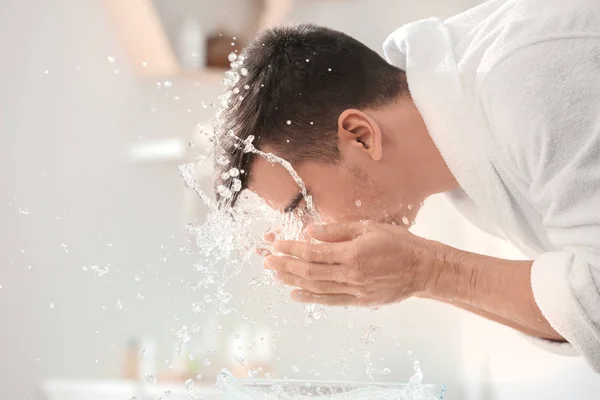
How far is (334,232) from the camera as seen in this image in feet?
2.74

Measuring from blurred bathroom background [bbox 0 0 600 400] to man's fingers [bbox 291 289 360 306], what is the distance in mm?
723

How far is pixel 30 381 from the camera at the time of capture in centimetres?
159

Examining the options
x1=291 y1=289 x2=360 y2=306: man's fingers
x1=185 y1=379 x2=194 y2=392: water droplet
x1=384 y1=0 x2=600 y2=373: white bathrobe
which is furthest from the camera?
x1=185 y1=379 x2=194 y2=392: water droplet

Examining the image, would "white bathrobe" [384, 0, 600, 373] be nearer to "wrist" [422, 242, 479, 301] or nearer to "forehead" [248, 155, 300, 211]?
"wrist" [422, 242, 479, 301]

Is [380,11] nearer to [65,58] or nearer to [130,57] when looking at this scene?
[130,57]

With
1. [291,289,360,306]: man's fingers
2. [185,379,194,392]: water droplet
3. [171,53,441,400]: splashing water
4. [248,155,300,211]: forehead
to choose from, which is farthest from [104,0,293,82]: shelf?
[291,289,360,306]: man's fingers

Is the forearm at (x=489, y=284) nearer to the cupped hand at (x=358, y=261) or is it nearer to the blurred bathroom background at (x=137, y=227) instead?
the cupped hand at (x=358, y=261)

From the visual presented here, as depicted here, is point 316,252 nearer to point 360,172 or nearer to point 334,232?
point 334,232

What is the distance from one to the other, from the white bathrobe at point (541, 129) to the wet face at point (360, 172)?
0.16 ft

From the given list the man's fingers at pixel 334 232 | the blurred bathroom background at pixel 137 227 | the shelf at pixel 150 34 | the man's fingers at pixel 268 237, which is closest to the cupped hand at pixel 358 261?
the man's fingers at pixel 334 232

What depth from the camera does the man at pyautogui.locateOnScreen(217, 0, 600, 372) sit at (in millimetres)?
782

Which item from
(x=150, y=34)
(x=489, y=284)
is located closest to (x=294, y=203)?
(x=489, y=284)

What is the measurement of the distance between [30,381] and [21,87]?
0.65 meters

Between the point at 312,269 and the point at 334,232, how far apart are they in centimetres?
5
